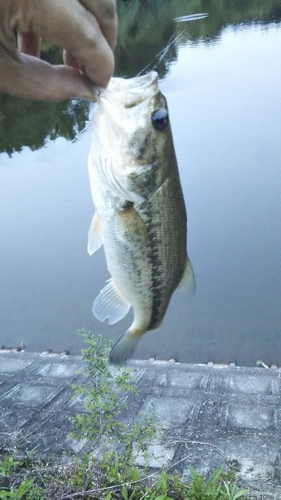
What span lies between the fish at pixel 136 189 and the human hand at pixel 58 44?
102 millimetres

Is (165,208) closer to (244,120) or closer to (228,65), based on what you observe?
(244,120)

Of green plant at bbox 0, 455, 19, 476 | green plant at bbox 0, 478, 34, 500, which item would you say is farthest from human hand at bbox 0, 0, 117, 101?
green plant at bbox 0, 455, 19, 476

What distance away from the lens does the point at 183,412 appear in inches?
130

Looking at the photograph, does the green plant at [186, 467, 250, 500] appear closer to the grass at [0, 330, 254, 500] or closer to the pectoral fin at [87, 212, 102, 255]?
the grass at [0, 330, 254, 500]

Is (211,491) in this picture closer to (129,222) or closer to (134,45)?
(129,222)

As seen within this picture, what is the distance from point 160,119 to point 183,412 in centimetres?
228

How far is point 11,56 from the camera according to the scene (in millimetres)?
1408

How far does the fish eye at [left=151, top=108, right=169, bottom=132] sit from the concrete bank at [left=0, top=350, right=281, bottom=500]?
183 centimetres

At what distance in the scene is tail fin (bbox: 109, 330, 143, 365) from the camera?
169cm

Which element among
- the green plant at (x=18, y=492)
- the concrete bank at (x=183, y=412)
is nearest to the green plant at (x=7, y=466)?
the green plant at (x=18, y=492)

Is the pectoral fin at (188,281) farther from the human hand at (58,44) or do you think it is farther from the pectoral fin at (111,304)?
the human hand at (58,44)

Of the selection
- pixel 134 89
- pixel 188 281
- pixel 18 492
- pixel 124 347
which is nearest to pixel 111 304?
pixel 124 347

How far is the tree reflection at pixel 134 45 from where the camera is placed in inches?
420

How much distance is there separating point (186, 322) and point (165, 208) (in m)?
Answer: 3.42
